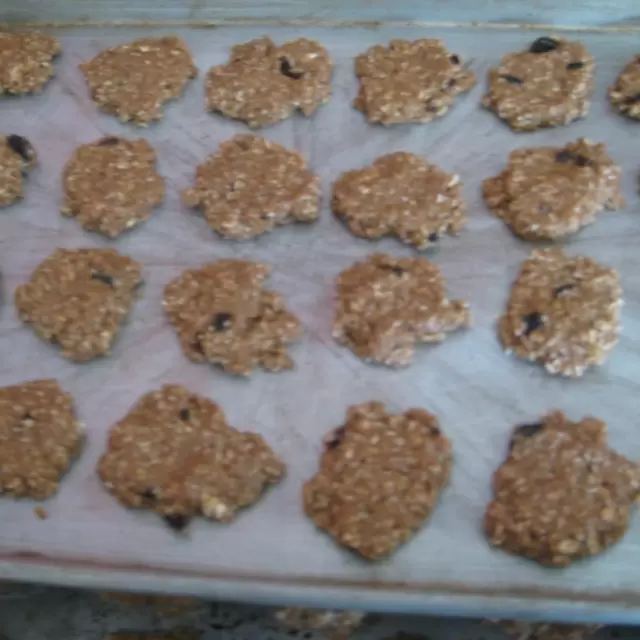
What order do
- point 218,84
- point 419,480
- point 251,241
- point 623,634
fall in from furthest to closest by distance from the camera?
point 218,84, point 251,241, point 623,634, point 419,480

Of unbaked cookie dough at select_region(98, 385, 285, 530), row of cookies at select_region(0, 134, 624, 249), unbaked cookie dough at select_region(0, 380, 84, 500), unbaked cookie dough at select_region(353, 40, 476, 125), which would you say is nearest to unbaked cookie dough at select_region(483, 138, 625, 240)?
row of cookies at select_region(0, 134, 624, 249)

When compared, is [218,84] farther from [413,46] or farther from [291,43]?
A: [413,46]

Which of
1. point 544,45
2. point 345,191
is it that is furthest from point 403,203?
point 544,45

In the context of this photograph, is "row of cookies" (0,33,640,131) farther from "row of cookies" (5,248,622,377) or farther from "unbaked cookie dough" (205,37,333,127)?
"row of cookies" (5,248,622,377)

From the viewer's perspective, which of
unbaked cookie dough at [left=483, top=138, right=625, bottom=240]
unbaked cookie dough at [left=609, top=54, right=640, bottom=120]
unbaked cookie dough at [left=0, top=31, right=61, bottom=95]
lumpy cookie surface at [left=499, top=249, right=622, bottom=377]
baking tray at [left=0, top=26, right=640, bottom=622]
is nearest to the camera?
baking tray at [left=0, top=26, right=640, bottom=622]

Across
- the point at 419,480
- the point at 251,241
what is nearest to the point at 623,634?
the point at 419,480

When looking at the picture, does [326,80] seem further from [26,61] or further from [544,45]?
[26,61]
